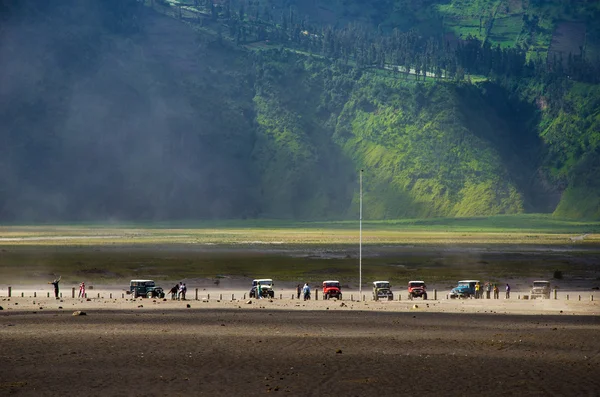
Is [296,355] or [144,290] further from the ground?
[144,290]

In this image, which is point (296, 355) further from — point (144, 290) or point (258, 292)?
point (144, 290)

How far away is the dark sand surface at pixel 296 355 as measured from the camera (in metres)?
35.9

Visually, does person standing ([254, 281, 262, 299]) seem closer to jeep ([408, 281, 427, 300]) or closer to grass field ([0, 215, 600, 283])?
jeep ([408, 281, 427, 300])

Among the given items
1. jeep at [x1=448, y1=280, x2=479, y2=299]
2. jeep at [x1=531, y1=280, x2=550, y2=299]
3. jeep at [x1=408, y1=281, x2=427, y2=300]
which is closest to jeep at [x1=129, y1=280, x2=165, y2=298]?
jeep at [x1=408, y1=281, x2=427, y2=300]

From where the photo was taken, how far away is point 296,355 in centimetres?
4419

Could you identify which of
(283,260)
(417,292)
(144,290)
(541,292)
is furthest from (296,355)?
(283,260)

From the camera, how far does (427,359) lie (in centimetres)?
4294

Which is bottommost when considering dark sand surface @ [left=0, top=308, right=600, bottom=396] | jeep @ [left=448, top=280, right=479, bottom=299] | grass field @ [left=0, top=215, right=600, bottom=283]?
dark sand surface @ [left=0, top=308, right=600, bottom=396]

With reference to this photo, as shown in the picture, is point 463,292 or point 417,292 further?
point 463,292

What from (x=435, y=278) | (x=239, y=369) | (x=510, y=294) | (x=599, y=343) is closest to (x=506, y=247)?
(x=435, y=278)

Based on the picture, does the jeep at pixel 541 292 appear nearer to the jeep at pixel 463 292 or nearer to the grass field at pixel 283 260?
the jeep at pixel 463 292

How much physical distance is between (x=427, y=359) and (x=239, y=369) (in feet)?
24.5

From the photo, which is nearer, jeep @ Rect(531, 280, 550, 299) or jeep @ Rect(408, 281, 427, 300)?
jeep @ Rect(408, 281, 427, 300)

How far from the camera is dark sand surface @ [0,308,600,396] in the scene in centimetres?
3591
